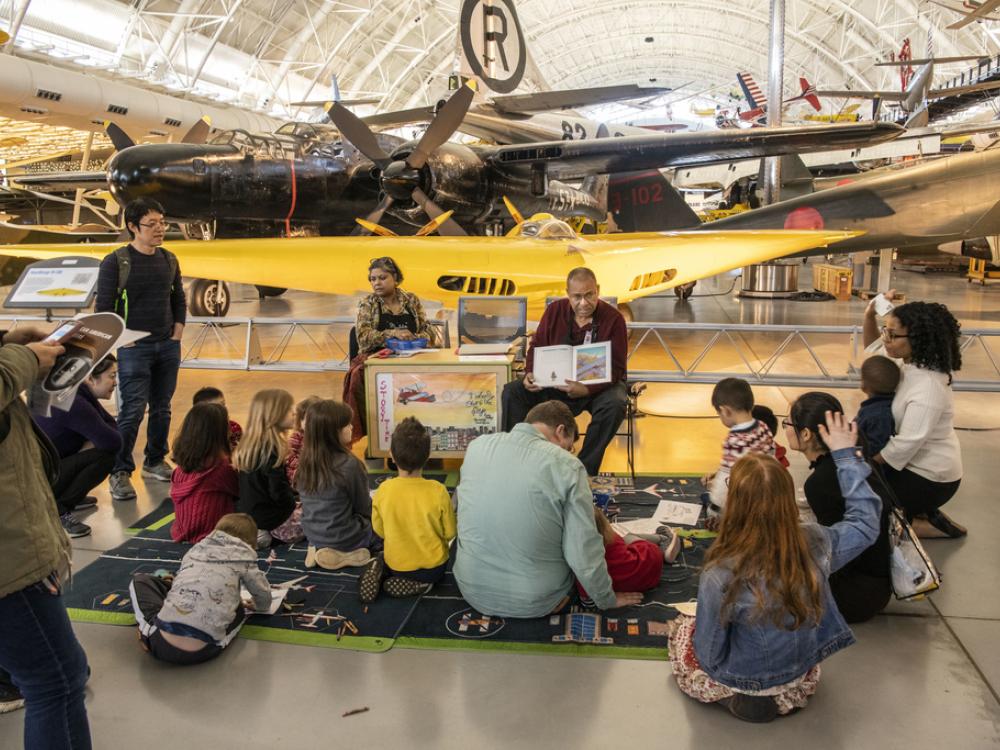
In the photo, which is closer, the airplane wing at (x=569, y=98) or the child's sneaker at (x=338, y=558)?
the child's sneaker at (x=338, y=558)

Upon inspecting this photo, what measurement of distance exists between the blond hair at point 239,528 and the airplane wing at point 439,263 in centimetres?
464

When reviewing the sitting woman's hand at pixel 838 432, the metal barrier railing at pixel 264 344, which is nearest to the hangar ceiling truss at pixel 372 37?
the metal barrier railing at pixel 264 344

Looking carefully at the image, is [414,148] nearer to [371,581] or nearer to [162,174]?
[162,174]

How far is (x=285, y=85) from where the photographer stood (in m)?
31.2

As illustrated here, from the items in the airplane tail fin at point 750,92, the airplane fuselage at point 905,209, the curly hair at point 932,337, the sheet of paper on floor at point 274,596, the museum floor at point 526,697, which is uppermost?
the airplane tail fin at point 750,92

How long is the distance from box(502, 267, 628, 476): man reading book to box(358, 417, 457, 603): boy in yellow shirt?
1478 millimetres

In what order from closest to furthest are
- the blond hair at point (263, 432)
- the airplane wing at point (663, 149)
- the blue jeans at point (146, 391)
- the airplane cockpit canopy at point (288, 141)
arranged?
the blond hair at point (263, 432)
the blue jeans at point (146, 391)
the airplane cockpit canopy at point (288, 141)
the airplane wing at point (663, 149)

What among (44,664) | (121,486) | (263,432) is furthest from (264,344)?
(44,664)

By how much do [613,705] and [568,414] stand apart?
42.3 inches

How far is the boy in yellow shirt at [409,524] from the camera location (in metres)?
3.17

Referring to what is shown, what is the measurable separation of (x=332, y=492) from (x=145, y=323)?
7.07 ft

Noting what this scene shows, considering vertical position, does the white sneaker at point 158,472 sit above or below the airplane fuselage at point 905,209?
below

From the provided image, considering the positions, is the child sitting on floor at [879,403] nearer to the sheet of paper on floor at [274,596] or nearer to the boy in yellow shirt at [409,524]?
the boy in yellow shirt at [409,524]

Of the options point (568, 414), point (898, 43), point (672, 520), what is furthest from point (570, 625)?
point (898, 43)
